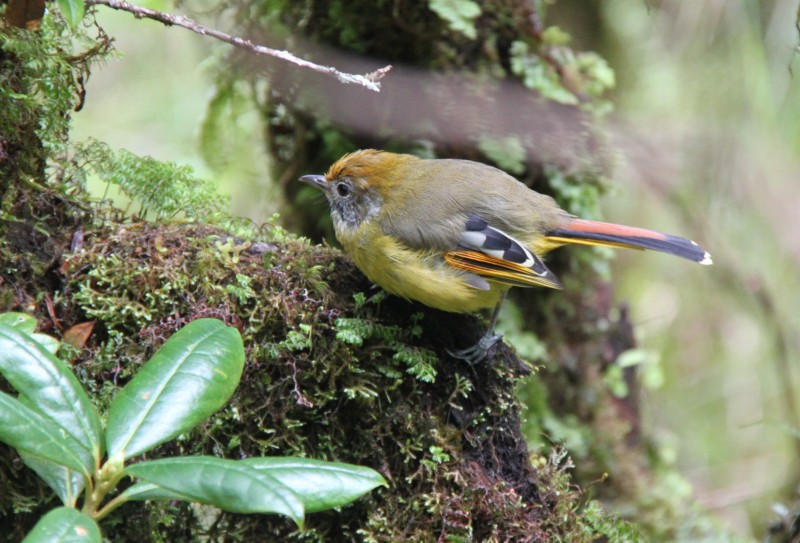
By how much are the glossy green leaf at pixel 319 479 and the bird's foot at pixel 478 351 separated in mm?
991

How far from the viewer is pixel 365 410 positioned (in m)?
2.74

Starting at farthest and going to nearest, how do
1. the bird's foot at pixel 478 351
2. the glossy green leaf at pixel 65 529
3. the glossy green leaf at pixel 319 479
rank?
the bird's foot at pixel 478 351 → the glossy green leaf at pixel 319 479 → the glossy green leaf at pixel 65 529

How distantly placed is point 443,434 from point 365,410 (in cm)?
29

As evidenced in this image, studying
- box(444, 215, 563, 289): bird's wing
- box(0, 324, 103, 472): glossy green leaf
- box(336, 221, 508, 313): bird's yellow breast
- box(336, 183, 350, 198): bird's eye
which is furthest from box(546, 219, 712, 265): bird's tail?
box(0, 324, 103, 472): glossy green leaf

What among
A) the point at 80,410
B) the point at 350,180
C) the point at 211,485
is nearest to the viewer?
the point at 211,485

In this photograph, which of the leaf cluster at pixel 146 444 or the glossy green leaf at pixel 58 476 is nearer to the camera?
the leaf cluster at pixel 146 444

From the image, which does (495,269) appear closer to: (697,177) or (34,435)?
(34,435)

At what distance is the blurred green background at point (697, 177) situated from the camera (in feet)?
18.7

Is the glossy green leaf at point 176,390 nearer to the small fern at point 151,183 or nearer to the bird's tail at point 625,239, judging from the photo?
the small fern at point 151,183

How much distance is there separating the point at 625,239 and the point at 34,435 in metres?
2.59

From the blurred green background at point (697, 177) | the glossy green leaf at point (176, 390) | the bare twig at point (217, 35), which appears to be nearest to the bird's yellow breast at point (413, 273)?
the bare twig at point (217, 35)

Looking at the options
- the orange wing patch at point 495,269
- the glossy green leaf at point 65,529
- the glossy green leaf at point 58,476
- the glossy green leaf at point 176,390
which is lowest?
the orange wing patch at point 495,269

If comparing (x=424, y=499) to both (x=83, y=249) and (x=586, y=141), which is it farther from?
(x=586, y=141)

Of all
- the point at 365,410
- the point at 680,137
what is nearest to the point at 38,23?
the point at 365,410
